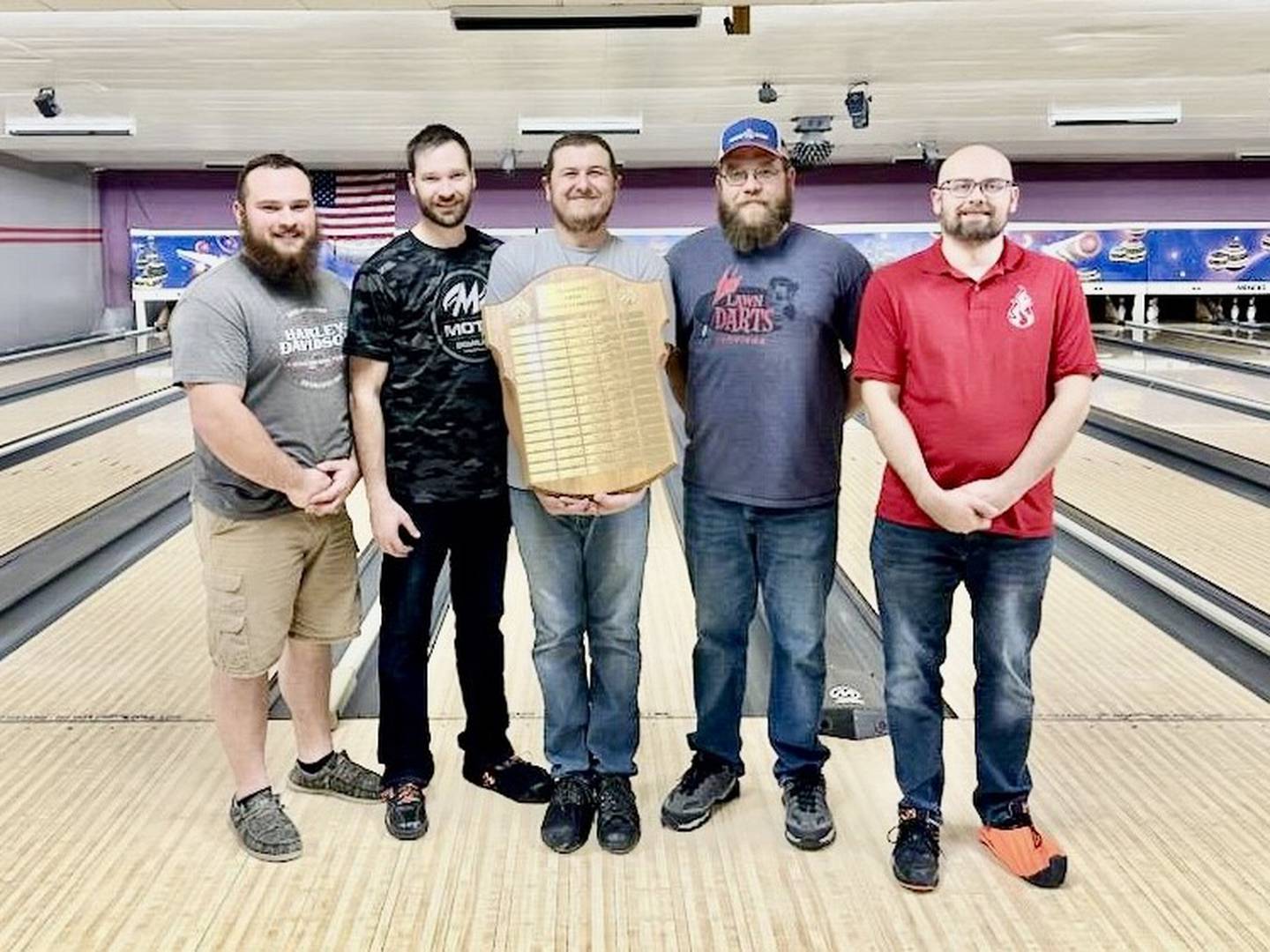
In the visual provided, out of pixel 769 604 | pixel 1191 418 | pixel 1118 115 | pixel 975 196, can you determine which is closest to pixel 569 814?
pixel 769 604

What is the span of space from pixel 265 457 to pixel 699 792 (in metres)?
1.10

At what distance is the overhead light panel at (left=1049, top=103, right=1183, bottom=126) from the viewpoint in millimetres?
8680

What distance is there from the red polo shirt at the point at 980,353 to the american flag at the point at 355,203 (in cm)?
1158

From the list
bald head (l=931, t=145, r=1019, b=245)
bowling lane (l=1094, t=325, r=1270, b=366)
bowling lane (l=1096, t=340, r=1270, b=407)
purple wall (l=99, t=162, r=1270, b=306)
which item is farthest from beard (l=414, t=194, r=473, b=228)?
purple wall (l=99, t=162, r=1270, b=306)

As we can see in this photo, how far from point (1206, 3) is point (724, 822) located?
488cm

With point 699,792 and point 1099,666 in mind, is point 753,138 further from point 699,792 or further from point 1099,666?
point 1099,666

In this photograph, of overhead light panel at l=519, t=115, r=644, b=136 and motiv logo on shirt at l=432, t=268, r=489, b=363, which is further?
overhead light panel at l=519, t=115, r=644, b=136

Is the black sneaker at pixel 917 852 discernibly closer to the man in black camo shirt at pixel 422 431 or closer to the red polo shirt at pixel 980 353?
the red polo shirt at pixel 980 353

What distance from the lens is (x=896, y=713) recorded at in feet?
7.57

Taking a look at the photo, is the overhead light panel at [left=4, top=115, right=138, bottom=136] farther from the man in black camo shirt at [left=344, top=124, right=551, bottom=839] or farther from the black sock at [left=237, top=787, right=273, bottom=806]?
the black sock at [left=237, top=787, right=273, bottom=806]

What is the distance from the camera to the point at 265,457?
2.20 metres

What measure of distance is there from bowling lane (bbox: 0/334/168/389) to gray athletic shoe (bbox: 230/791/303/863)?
24.1 ft

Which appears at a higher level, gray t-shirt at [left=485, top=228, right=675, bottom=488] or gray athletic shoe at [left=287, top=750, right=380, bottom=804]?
gray t-shirt at [left=485, top=228, right=675, bottom=488]

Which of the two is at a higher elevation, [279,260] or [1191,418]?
[279,260]
